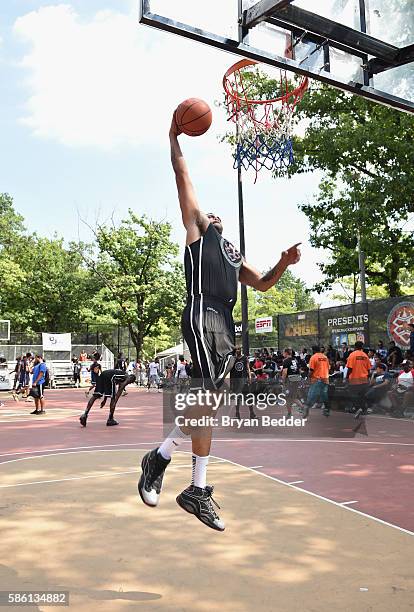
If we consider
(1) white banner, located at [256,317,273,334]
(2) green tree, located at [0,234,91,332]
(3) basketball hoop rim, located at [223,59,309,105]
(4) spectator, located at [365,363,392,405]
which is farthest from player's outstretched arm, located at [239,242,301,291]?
(2) green tree, located at [0,234,91,332]

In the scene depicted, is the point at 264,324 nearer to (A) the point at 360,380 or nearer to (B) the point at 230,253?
(A) the point at 360,380

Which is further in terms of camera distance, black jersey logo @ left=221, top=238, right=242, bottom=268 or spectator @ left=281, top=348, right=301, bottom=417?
spectator @ left=281, top=348, right=301, bottom=417

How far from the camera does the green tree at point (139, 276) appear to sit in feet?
115

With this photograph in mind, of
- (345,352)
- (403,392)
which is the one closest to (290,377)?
(345,352)

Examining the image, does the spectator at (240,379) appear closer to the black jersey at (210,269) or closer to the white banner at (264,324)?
the black jersey at (210,269)

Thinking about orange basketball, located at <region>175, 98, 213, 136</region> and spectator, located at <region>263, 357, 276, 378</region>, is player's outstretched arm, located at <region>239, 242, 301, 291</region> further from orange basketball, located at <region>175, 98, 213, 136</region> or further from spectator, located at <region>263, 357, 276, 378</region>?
spectator, located at <region>263, 357, 276, 378</region>

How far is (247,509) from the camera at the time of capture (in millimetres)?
5676

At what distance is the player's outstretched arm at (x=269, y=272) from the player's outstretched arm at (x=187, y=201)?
0.52 meters

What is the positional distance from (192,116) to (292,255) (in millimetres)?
1138

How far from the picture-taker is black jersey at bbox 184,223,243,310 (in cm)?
363

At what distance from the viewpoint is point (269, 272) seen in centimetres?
399

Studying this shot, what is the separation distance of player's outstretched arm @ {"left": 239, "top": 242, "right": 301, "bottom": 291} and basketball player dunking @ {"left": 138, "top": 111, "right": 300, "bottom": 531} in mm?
249

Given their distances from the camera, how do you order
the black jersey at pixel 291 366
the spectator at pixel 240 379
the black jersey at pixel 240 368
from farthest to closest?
the black jersey at pixel 291 366 < the spectator at pixel 240 379 < the black jersey at pixel 240 368

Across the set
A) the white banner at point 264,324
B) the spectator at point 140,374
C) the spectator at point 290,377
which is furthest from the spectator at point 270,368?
the spectator at point 140,374
